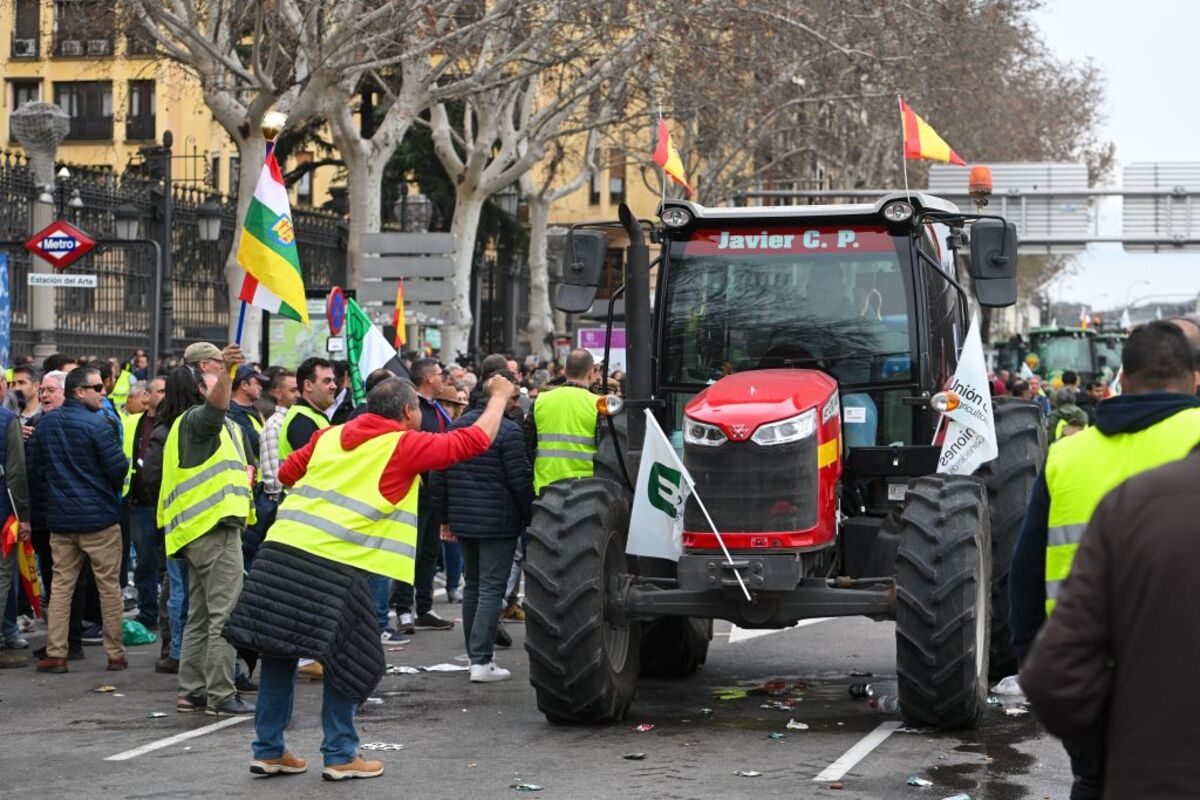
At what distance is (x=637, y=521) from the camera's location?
393 inches

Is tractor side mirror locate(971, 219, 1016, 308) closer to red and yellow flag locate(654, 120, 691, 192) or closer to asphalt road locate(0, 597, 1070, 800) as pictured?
red and yellow flag locate(654, 120, 691, 192)

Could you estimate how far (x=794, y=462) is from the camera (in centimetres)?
965

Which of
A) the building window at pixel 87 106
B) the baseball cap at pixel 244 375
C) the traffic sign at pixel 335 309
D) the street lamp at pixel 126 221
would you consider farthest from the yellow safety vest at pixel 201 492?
the building window at pixel 87 106

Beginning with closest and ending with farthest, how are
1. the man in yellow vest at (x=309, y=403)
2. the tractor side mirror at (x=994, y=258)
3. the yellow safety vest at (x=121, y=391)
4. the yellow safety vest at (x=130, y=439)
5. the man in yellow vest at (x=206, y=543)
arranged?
1. the tractor side mirror at (x=994, y=258)
2. the man in yellow vest at (x=206, y=543)
3. the man in yellow vest at (x=309, y=403)
4. the yellow safety vest at (x=130, y=439)
5. the yellow safety vest at (x=121, y=391)

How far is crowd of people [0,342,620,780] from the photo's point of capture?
8445 mm

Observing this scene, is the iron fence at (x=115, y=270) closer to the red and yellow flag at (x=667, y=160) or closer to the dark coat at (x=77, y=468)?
the dark coat at (x=77, y=468)

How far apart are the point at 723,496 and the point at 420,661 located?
3.66 meters

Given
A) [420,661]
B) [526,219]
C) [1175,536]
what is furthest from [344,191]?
[1175,536]

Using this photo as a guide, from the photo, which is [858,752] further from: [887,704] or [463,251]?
[463,251]

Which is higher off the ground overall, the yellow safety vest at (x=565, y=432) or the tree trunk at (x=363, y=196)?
the tree trunk at (x=363, y=196)

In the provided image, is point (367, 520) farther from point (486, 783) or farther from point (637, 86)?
point (637, 86)

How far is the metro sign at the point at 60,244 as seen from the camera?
1966 cm

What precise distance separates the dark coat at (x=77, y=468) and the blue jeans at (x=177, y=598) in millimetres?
762

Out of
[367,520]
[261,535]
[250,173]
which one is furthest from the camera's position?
[250,173]
